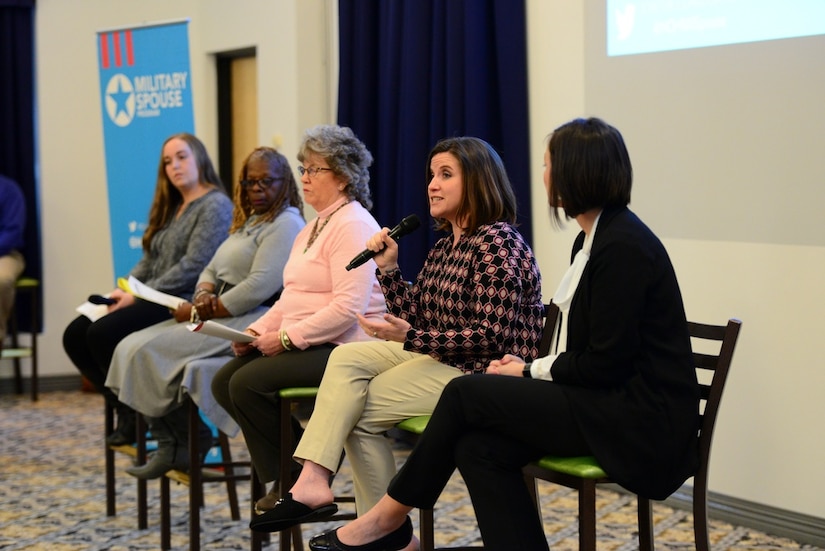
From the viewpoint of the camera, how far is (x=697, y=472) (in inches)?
86.8

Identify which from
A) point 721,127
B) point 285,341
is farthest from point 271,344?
point 721,127

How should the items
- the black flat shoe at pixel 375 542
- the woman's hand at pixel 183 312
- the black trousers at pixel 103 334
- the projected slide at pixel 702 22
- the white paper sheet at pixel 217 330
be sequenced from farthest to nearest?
the black trousers at pixel 103 334, the woman's hand at pixel 183 312, the projected slide at pixel 702 22, the white paper sheet at pixel 217 330, the black flat shoe at pixel 375 542

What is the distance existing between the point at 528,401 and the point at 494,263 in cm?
42

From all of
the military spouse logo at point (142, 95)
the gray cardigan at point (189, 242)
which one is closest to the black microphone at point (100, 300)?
the gray cardigan at point (189, 242)

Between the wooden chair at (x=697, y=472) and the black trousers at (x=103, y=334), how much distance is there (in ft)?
6.32

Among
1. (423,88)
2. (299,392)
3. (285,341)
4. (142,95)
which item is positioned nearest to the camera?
(299,392)

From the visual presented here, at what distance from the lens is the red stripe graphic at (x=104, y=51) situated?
5.13m

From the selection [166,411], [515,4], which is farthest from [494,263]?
[515,4]

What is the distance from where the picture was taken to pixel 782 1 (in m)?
3.11

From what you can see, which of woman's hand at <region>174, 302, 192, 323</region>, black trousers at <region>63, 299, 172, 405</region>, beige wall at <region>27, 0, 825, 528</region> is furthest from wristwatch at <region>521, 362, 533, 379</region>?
black trousers at <region>63, 299, 172, 405</region>

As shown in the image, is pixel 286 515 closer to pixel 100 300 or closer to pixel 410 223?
pixel 410 223

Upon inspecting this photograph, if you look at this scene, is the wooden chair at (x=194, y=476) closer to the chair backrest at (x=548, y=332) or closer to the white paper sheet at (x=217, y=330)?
the white paper sheet at (x=217, y=330)

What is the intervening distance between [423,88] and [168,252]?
1207 millimetres

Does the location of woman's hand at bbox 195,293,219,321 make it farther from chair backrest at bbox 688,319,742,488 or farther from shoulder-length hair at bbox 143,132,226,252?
chair backrest at bbox 688,319,742,488
